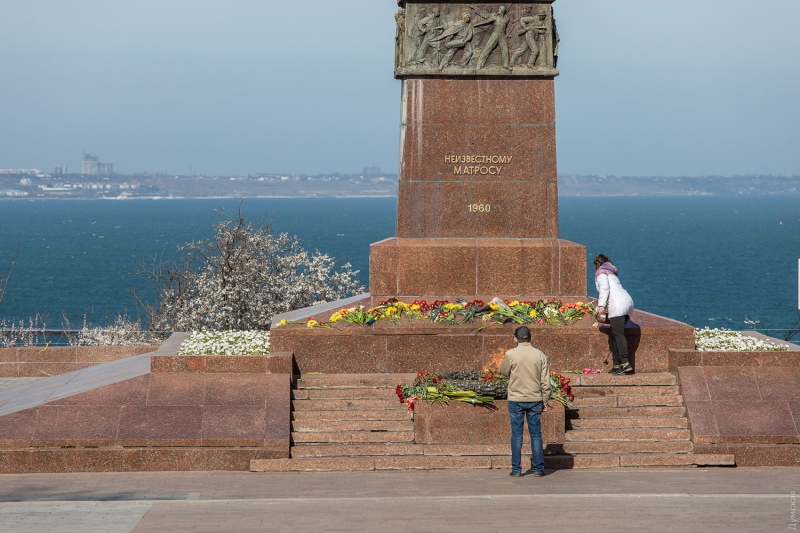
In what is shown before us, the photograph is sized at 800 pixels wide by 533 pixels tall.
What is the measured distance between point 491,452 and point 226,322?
49.0 ft

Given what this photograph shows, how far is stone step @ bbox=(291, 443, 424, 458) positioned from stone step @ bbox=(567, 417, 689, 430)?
211cm

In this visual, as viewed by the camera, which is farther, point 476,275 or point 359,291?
point 359,291

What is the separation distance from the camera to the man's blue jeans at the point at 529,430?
13133mm

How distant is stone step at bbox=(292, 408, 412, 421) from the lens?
15.0 metres

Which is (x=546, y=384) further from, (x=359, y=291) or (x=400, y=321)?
(x=359, y=291)

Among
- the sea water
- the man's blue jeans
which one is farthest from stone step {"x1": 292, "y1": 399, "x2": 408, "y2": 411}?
the sea water

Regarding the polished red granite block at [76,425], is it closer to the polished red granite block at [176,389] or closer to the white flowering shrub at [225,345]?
the polished red granite block at [176,389]

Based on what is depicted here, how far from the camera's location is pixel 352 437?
48.1 feet

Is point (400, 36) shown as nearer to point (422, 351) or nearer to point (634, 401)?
point (422, 351)

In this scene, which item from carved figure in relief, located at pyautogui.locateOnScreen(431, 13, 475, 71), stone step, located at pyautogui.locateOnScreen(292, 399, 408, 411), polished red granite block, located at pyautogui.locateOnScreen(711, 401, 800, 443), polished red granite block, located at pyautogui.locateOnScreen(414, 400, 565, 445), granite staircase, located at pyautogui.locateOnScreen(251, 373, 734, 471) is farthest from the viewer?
carved figure in relief, located at pyautogui.locateOnScreen(431, 13, 475, 71)

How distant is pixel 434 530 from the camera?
36.0ft

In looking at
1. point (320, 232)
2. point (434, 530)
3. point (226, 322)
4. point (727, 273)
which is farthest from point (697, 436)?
point (320, 232)

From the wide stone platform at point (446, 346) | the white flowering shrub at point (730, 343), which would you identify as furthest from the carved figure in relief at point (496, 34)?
the white flowering shrub at point (730, 343)

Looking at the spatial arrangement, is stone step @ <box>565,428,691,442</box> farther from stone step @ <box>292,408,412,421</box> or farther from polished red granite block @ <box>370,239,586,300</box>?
polished red granite block @ <box>370,239,586,300</box>
